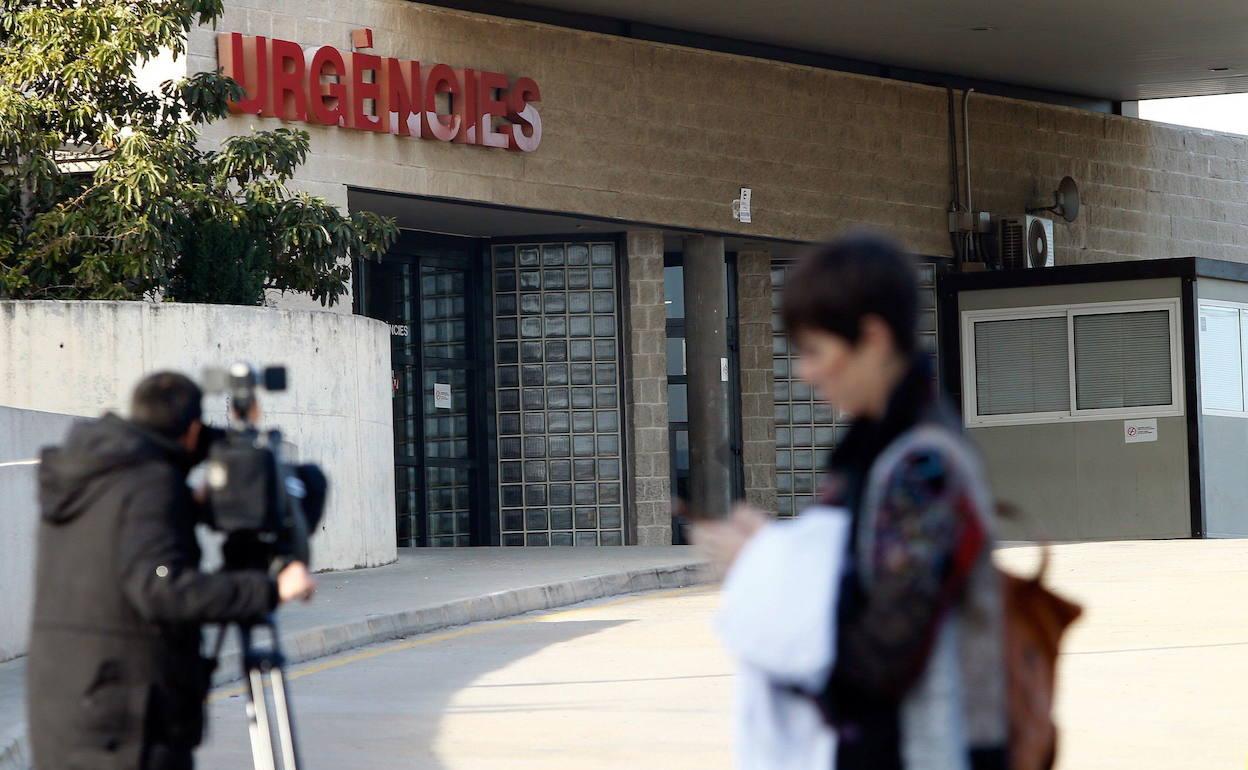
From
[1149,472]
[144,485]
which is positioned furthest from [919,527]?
[1149,472]

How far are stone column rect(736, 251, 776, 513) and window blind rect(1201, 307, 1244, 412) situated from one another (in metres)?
5.21

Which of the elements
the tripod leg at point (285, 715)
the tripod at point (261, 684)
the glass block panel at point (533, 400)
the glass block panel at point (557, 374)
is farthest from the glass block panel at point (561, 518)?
the tripod at point (261, 684)

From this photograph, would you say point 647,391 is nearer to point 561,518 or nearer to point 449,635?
point 561,518

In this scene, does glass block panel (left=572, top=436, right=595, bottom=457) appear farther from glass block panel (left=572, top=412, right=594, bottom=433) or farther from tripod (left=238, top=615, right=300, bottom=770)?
tripod (left=238, top=615, right=300, bottom=770)

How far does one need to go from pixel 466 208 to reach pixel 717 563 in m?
17.7

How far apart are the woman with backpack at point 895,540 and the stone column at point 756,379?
2140 cm

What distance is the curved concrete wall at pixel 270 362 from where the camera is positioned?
1477cm

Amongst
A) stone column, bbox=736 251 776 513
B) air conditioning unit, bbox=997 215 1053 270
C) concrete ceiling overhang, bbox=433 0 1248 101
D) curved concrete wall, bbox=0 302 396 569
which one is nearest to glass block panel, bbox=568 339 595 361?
stone column, bbox=736 251 776 513

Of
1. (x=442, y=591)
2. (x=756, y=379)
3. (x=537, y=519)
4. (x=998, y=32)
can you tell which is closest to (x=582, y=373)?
(x=537, y=519)

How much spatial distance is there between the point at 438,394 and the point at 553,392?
1.33 m

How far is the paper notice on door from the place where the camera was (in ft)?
73.9

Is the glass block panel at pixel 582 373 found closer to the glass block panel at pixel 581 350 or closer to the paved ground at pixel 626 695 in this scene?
the glass block panel at pixel 581 350

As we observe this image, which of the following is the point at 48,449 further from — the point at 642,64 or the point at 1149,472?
the point at 1149,472

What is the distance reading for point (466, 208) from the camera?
67.0 feet
